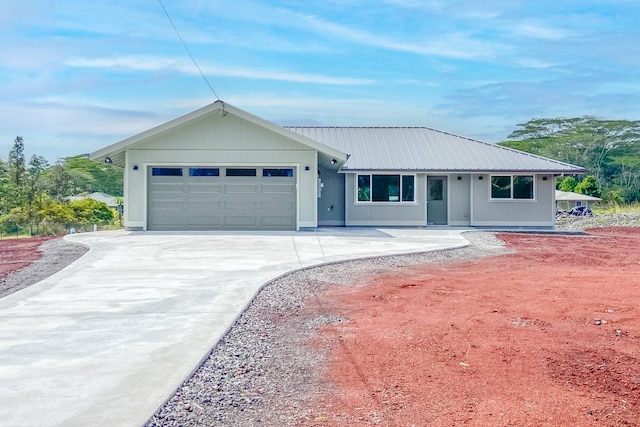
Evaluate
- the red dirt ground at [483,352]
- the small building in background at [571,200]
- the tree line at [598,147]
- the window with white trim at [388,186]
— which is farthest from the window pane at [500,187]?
the tree line at [598,147]

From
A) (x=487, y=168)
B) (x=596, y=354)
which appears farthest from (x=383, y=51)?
(x=596, y=354)

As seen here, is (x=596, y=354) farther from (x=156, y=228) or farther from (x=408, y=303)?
(x=156, y=228)

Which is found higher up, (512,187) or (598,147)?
(598,147)

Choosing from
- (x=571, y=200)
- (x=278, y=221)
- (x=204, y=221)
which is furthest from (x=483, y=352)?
(x=571, y=200)

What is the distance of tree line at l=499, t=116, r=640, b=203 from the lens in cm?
5209

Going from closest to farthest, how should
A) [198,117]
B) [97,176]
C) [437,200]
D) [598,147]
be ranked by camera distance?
[198,117] → [437,200] → [598,147] → [97,176]

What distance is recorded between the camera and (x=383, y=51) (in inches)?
928

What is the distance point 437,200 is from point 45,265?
14.5 m

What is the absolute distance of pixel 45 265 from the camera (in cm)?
1047

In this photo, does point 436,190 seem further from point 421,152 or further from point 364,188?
point 364,188

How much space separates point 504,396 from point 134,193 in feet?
50.8

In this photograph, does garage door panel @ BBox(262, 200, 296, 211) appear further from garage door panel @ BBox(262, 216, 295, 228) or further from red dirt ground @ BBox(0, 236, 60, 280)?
red dirt ground @ BBox(0, 236, 60, 280)

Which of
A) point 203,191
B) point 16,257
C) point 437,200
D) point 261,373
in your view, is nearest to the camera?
point 261,373

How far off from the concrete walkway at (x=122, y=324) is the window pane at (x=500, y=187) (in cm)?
915
